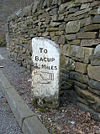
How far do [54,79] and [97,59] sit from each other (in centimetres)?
76

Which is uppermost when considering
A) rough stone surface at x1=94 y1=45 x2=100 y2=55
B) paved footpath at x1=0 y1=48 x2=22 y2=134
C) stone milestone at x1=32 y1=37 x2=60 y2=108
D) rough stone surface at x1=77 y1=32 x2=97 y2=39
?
rough stone surface at x1=77 y1=32 x2=97 y2=39

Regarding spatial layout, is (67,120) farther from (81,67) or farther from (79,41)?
(79,41)

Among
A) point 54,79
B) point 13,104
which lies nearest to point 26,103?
point 13,104

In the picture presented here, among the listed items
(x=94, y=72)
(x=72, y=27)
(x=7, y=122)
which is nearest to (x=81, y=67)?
(x=94, y=72)

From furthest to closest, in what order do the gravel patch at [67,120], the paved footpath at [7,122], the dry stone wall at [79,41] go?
the paved footpath at [7,122] → the dry stone wall at [79,41] → the gravel patch at [67,120]

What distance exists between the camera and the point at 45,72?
7.41 ft

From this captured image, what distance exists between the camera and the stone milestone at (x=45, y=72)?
2143mm

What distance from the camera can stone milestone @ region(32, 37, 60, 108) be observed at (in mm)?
2143

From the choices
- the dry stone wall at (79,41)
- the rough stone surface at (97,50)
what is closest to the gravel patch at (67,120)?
the dry stone wall at (79,41)

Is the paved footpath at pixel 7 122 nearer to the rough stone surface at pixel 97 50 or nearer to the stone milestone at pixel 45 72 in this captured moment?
the stone milestone at pixel 45 72

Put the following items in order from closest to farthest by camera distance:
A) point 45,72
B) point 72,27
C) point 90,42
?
point 90,42 < point 45,72 < point 72,27

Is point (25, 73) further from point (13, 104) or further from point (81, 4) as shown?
point (81, 4)

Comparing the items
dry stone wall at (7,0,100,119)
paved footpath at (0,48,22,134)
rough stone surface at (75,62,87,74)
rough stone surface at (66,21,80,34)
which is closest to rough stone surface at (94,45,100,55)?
dry stone wall at (7,0,100,119)

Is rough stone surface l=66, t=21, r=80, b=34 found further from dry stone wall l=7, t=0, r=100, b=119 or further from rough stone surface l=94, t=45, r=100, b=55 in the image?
→ rough stone surface l=94, t=45, r=100, b=55
